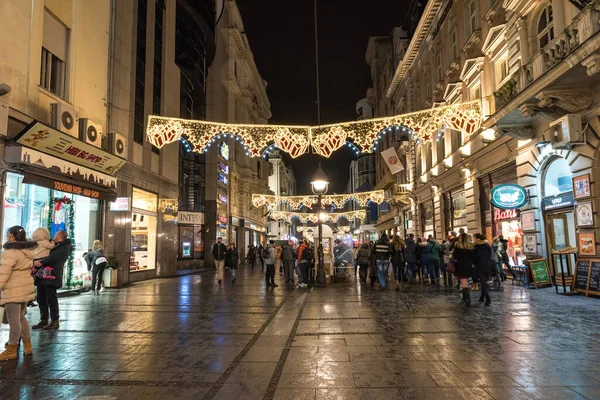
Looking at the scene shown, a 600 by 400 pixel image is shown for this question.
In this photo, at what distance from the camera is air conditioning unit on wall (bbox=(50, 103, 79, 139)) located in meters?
11.7

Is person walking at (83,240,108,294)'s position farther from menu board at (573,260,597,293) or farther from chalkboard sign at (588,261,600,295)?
chalkboard sign at (588,261,600,295)

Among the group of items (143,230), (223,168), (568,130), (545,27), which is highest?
(545,27)

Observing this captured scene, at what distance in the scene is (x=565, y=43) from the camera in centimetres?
1034

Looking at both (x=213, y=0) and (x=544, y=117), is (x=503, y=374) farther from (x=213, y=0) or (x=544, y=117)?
(x=213, y=0)

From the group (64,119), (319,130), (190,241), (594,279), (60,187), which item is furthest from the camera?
(190,241)

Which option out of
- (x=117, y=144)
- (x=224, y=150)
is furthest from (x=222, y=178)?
(x=117, y=144)

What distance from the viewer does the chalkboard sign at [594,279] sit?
10.2m

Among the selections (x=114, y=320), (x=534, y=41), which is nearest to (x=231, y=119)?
(x=534, y=41)

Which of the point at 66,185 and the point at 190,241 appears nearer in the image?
the point at 66,185

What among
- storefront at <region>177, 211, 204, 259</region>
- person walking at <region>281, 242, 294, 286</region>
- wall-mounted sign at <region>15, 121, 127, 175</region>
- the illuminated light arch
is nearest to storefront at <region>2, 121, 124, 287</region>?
wall-mounted sign at <region>15, 121, 127, 175</region>

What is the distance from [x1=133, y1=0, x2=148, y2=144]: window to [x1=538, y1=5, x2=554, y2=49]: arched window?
15.4 metres

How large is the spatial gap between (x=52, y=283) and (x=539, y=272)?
42.5 feet

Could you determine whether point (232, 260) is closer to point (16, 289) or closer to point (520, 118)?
point (16, 289)

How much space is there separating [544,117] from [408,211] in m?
21.4
